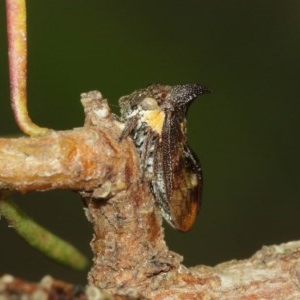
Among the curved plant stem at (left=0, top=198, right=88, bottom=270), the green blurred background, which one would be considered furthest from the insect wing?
the green blurred background

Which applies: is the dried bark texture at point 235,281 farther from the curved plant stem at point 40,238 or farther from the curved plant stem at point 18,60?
the curved plant stem at point 18,60

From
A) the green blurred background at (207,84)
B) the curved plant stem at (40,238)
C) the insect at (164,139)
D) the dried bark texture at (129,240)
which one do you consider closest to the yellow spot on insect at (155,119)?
the insect at (164,139)

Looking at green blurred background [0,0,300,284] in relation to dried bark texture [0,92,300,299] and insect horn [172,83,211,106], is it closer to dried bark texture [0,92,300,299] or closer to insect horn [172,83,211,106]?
insect horn [172,83,211,106]

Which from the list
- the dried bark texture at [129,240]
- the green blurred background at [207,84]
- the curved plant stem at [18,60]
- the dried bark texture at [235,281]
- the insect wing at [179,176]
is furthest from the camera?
the green blurred background at [207,84]

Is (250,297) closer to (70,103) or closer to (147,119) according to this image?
(147,119)

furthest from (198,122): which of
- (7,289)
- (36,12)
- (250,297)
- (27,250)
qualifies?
(7,289)

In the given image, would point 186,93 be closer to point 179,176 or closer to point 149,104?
point 149,104
